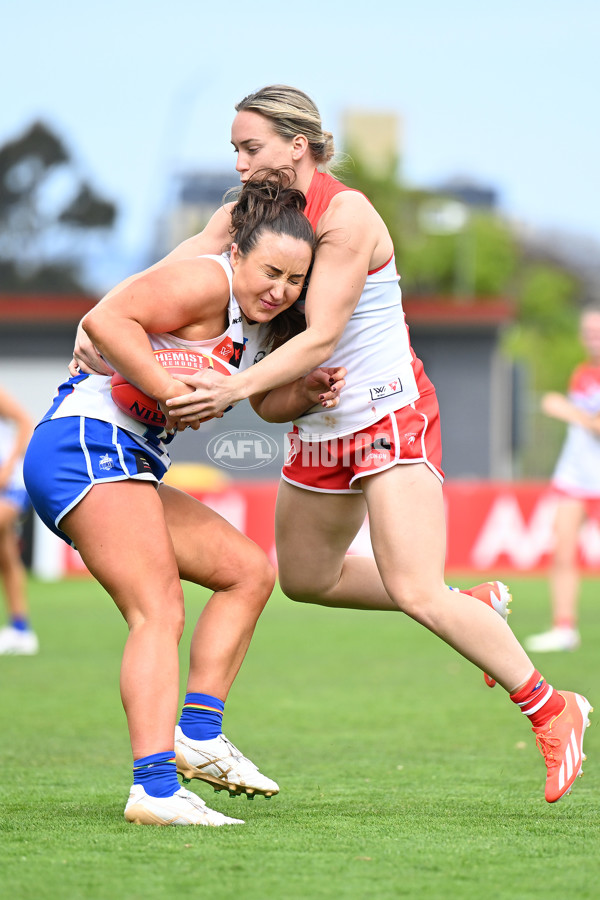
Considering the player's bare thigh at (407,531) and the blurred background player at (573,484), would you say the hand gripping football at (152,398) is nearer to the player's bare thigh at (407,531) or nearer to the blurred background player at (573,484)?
the player's bare thigh at (407,531)

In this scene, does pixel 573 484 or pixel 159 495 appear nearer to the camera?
pixel 159 495

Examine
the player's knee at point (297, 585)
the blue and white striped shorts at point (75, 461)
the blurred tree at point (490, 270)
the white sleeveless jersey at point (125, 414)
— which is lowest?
the blurred tree at point (490, 270)

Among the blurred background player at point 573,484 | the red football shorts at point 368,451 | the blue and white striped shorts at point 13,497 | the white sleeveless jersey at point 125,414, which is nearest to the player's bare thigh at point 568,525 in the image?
the blurred background player at point 573,484

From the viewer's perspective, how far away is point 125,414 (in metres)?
3.97

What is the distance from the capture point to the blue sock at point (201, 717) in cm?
411

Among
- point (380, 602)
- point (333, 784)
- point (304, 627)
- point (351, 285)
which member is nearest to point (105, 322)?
point (351, 285)

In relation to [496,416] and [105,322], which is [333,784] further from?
[496,416]

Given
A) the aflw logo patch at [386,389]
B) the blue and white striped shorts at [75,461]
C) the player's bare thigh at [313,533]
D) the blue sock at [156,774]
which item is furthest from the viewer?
the player's bare thigh at [313,533]

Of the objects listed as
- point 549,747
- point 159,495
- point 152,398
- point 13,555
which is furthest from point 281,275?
point 13,555

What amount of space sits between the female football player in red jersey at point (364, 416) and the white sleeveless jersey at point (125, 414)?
4.3 inches

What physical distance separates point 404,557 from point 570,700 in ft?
2.44

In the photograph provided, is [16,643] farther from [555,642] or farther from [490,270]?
A: [490,270]

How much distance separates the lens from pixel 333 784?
466 cm

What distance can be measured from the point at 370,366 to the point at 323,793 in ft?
4.88
